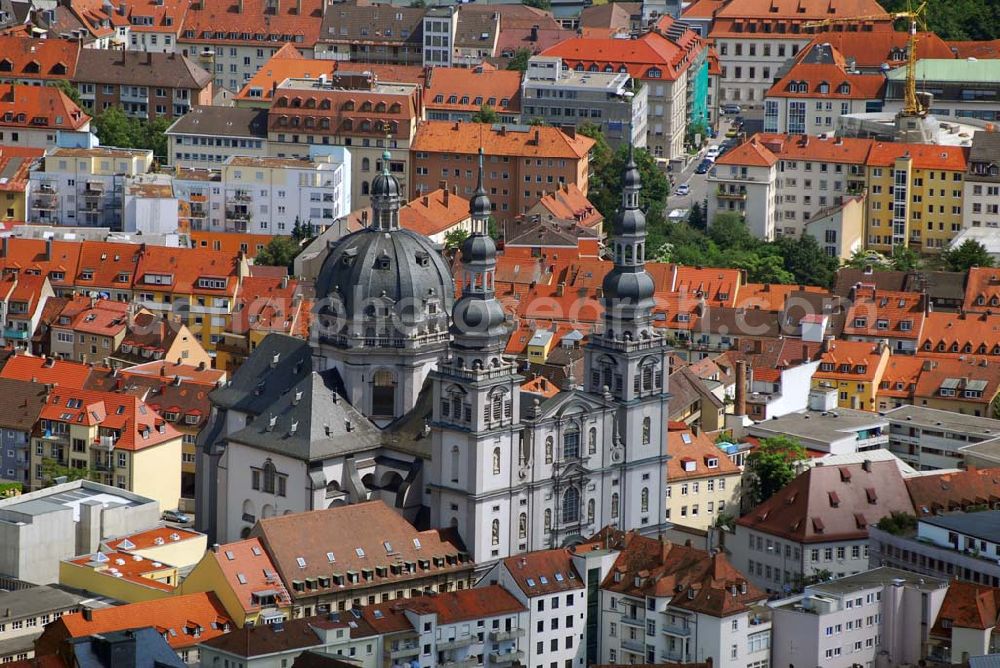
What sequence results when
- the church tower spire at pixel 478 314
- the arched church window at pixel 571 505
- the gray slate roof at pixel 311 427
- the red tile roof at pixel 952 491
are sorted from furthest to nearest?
1. the red tile roof at pixel 952 491
2. the gray slate roof at pixel 311 427
3. the arched church window at pixel 571 505
4. the church tower spire at pixel 478 314

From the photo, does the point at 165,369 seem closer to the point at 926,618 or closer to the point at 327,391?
the point at 327,391

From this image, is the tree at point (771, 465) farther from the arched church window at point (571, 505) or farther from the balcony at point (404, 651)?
the balcony at point (404, 651)

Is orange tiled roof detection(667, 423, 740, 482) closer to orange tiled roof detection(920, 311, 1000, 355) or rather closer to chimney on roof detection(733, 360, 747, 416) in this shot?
chimney on roof detection(733, 360, 747, 416)

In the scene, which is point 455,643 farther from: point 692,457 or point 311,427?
point 692,457

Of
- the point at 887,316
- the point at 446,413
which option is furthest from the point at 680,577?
the point at 887,316

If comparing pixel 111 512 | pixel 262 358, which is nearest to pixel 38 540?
pixel 111 512

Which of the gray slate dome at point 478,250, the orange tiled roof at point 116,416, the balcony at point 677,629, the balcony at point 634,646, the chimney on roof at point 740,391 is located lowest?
the balcony at point 634,646

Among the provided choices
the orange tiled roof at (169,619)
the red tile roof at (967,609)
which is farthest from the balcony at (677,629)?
the orange tiled roof at (169,619)
